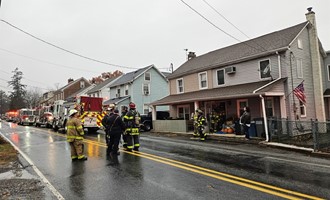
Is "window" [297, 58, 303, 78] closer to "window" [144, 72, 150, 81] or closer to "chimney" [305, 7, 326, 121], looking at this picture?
"chimney" [305, 7, 326, 121]

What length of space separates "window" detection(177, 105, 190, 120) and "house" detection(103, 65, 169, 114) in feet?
32.7

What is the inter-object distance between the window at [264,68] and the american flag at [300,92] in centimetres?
188

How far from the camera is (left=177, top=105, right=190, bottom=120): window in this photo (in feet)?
73.9

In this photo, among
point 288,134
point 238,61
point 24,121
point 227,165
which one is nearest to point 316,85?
point 238,61

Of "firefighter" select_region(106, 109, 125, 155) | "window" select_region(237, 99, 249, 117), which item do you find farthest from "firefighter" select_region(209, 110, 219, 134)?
"firefighter" select_region(106, 109, 125, 155)

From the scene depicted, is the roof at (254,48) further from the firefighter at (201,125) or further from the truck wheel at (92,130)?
the truck wheel at (92,130)

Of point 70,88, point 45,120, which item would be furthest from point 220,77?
point 70,88

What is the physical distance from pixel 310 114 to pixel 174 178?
590 inches

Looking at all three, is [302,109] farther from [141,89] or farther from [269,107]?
[141,89]

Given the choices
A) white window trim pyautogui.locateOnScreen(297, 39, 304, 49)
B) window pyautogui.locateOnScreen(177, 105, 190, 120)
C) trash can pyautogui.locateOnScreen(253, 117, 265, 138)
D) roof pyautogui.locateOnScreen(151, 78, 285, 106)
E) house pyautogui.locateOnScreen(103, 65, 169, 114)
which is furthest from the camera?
house pyautogui.locateOnScreen(103, 65, 169, 114)

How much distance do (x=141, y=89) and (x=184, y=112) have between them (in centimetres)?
1175

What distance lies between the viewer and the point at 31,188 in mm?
5609

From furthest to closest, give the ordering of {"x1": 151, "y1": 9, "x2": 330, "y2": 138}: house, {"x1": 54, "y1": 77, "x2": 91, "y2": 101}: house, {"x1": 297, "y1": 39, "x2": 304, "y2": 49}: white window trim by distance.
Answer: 1. {"x1": 54, "y1": 77, "x2": 91, "y2": 101}: house
2. {"x1": 297, "y1": 39, "x2": 304, "y2": 49}: white window trim
3. {"x1": 151, "y1": 9, "x2": 330, "y2": 138}: house

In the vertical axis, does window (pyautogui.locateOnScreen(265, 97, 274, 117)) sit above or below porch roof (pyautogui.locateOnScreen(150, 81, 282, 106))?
below
